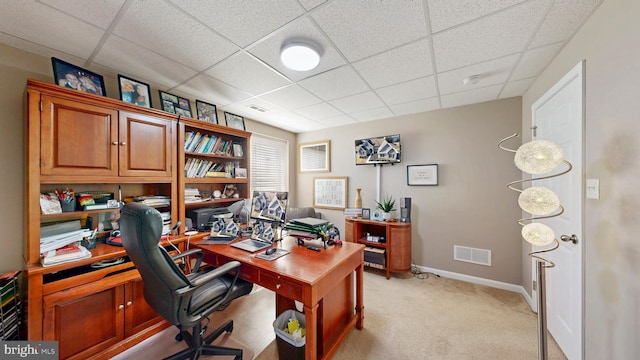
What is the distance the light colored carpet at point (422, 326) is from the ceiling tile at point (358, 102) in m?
2.49

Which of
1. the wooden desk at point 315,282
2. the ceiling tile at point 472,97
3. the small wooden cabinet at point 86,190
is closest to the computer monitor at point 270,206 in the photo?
the wooden desk at point 315,282

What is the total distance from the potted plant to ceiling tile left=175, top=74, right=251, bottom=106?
2511 mm

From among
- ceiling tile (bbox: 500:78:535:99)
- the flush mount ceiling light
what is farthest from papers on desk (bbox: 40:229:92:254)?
ceiling tile (bbox: 500:78:535:99)

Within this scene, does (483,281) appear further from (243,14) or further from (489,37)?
(243,14)

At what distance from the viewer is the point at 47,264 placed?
1.46 m

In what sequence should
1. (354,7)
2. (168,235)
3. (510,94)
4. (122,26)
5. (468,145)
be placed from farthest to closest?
(468,145) → (510,94) → (168,235) → (122,26) → (354,7)

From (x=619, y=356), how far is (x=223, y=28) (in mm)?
3074

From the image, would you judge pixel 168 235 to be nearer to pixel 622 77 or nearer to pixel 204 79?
pixel 204 79

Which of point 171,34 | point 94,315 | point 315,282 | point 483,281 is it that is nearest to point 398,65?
point 171,34

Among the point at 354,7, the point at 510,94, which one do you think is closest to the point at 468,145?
the point at 510,94

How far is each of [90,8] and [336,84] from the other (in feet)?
6.17

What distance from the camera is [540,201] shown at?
1177mm

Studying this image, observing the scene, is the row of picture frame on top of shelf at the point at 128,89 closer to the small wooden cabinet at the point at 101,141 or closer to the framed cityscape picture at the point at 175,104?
the framed cityscape picture at the point at 175,104

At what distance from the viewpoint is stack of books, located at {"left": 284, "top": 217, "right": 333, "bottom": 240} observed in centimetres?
194
